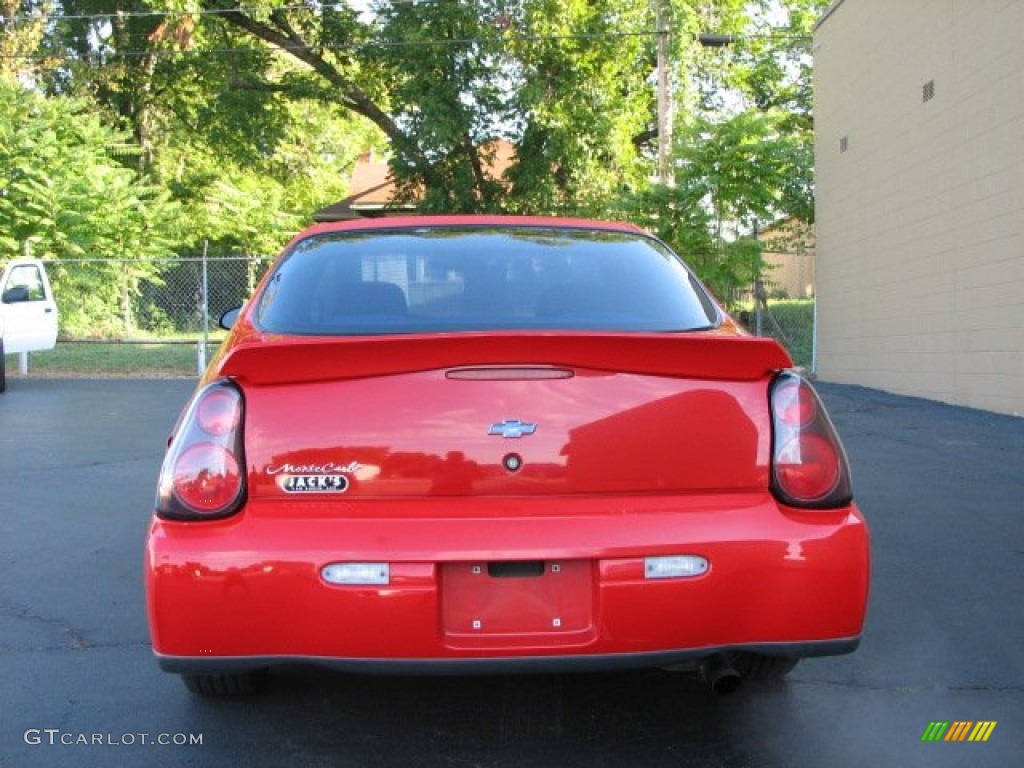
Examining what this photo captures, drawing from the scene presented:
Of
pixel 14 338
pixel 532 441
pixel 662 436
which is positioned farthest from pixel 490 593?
pixel 14 338

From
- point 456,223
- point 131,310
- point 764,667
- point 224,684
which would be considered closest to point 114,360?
point 131,310

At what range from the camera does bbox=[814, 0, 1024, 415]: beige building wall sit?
1100 centimetres

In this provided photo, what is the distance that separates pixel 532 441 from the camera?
279 centimetres

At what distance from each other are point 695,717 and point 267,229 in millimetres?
32349

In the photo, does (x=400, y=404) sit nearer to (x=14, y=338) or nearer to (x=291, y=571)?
(x=291, y=571)

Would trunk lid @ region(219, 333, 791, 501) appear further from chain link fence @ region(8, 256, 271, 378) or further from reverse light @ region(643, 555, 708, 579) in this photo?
chain link fence @ region(8, 256, 271, 378)

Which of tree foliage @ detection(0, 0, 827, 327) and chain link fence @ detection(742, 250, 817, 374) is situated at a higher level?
tree foliage @ detection(0, 0, 827, 327)

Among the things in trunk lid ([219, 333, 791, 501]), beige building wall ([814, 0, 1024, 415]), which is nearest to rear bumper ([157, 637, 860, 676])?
trunk lid ([219, 333, 791, 501])

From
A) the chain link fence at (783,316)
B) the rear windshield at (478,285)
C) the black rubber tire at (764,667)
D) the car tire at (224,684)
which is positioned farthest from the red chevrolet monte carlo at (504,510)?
the chain link fence at (783,316)

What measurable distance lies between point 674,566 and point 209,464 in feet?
4.06

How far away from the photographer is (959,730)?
130 inches

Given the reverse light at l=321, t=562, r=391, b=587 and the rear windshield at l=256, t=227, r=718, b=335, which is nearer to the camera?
the reverse light at l=321, t=562, r=391, b=587

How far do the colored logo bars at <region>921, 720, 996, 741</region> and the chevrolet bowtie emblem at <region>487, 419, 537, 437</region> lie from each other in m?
1.58

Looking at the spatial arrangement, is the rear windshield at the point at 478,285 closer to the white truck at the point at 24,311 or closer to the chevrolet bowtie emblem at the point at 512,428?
the chevrolet bowtie emblem at the point at 512,428
